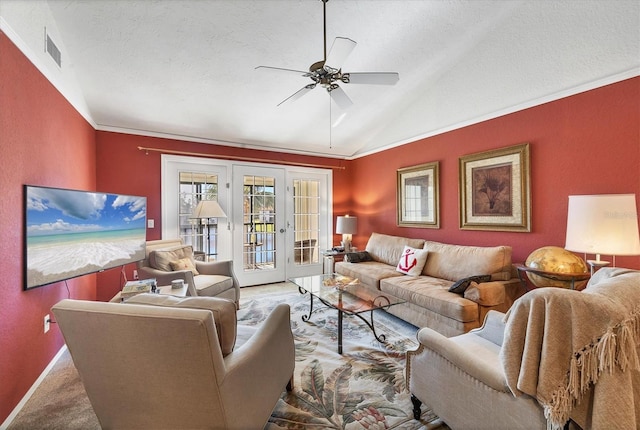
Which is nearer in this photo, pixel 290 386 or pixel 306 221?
pixel 290 386

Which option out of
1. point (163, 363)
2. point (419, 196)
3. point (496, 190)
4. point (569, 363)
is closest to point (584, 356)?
point (569, 363)

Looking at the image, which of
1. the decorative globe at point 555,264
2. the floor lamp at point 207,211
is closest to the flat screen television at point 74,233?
the floor lamp at point 207,211

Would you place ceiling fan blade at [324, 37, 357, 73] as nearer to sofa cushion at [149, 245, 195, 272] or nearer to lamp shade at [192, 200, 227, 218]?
lamp shade at [192, 200, 227, 218]

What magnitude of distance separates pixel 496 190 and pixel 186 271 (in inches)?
142

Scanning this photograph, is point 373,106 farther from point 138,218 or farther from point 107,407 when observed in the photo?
point 107,407

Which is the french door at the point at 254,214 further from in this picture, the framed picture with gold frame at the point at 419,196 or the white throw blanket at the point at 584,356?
the white throw blanket at the point at 584,356

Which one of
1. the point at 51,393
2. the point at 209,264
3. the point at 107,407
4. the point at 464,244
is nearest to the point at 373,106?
the point at 464,244

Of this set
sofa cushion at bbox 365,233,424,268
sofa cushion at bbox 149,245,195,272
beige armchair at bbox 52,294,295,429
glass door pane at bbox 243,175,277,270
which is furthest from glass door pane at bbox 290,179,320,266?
beige armchair at bbox 52,294,295,429

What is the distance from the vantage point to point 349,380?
2.12m

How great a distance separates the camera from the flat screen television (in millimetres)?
1906

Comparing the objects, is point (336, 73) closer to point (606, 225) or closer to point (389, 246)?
point (606, 225)

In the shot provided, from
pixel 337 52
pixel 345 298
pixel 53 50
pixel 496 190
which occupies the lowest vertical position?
pixel 345 298

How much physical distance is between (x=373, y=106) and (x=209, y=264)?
3.23 m

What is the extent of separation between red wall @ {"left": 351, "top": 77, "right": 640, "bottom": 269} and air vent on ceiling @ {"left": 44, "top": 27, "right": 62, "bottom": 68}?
4233 mm
